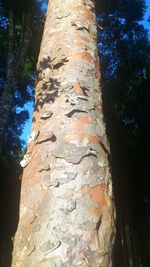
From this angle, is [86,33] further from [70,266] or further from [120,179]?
[120,179]

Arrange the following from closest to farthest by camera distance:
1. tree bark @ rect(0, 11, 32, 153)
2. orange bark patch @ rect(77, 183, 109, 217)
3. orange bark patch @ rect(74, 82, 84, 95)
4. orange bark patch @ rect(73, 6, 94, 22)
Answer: orange bark patch @ rect(77, 183, 109, 217) < orange bark patch @ rect(74, 82, 84, 95) < orange bark patch @ rect(73, 6, 94, 22) < tree bark @ rect(0, 11, 32, 153)

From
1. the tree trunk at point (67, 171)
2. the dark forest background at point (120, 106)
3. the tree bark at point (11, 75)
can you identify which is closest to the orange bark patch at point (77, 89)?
the tree trunk at point (67, 171)

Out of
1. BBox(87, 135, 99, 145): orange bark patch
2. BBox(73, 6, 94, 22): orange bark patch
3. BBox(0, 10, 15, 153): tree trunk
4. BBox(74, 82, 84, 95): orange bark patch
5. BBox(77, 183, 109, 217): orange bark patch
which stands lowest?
BBox(77, 183, 109, 217): orange bark patch

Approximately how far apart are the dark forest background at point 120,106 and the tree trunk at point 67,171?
7681 millimetres

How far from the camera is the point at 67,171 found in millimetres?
1164

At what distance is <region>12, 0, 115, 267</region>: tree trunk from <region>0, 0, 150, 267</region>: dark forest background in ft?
25.2

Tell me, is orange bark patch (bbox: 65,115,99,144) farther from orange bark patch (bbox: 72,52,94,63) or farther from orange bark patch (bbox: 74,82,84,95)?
orange bark patch (bbox: 72,52,94,63)

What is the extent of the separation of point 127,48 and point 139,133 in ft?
9.10

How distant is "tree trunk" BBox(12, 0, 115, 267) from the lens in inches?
39.7

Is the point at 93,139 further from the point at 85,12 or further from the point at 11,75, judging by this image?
the point at 11,75

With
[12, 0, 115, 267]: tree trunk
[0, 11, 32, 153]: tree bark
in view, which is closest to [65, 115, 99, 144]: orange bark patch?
[12, 0, 115, 267]: tree trunk

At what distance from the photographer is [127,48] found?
10859mm

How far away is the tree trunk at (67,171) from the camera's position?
1009 millimetres

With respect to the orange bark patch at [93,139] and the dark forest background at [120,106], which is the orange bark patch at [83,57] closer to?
the orange bark patch at [93,139]
